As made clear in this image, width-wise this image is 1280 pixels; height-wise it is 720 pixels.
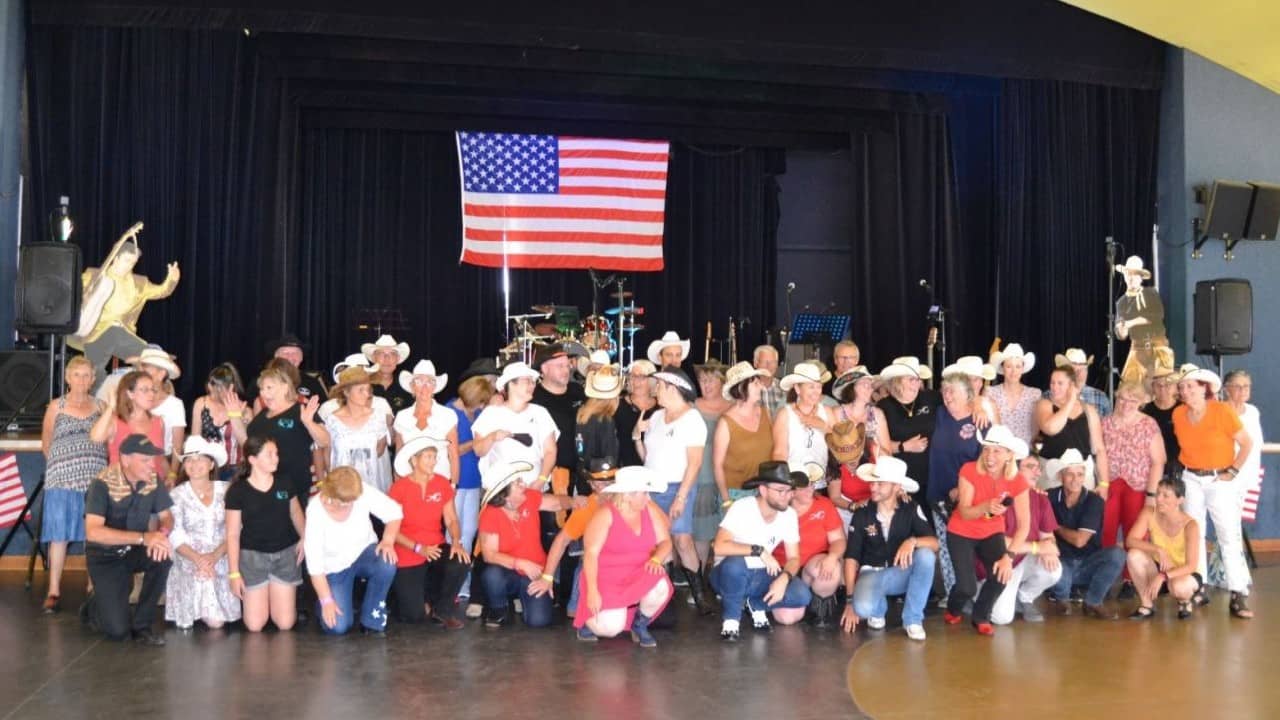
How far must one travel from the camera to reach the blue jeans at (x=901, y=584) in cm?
643

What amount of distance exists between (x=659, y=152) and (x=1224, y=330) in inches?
251

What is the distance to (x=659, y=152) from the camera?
14.3 m

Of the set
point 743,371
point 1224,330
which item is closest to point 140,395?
point 743,371

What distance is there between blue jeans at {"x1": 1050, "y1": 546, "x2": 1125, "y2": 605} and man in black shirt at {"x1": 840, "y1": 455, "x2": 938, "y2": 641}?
1.03 metres

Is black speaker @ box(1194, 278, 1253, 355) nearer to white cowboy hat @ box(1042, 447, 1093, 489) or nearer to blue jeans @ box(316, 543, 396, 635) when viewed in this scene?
white cowboy hat @ box(1042, 447, 1093, 489)

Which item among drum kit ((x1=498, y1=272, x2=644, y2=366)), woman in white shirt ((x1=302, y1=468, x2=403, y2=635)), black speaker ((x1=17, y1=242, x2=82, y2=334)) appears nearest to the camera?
woman in white shirt ((x1=302, y1=468, x2=403, y2=635))

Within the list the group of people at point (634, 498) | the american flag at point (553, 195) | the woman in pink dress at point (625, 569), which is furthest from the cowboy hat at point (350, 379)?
the american flag at point (553, 195)

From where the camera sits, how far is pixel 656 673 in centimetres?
556

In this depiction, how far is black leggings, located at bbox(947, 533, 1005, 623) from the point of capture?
21.4 ft

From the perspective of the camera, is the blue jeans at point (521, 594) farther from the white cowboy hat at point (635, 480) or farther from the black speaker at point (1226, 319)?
the black speaker at point (1226, 319)

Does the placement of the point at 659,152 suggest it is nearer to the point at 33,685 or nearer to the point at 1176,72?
the point at 1176,72

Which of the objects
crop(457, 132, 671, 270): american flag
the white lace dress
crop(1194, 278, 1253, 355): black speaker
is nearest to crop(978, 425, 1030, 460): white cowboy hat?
the white lace dress

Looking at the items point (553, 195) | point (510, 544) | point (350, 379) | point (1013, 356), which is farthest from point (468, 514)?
point (553, 195)

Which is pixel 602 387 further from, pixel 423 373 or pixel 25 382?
pixel 25 382
